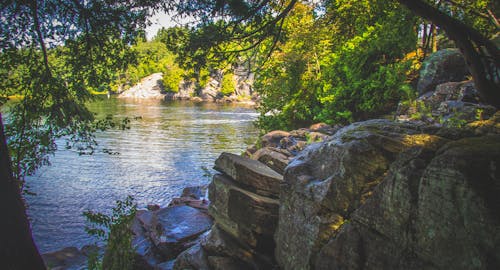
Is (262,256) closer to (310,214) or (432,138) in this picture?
(310,214)

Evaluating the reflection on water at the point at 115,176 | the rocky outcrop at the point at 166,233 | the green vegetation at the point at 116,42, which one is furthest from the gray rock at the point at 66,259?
the green vegetation at the point at 116,42

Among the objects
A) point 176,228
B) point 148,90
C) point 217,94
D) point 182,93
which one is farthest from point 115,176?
point 148,90

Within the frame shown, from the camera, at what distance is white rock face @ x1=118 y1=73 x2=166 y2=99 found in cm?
10325

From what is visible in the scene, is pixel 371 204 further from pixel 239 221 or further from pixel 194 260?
pixel 194 260

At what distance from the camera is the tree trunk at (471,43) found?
15.4ft

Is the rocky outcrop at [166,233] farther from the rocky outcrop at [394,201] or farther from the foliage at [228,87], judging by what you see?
the foliage at [228,87]

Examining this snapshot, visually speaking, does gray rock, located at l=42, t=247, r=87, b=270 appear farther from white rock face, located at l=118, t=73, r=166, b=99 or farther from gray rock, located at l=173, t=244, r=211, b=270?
white rock face, located at l=118, t=73, r=166, b=99

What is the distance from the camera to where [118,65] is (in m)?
8.27

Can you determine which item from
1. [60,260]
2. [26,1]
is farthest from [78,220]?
[26,1]

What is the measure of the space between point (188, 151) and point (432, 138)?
22.4m

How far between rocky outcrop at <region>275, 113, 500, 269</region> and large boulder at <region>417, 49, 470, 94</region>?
316 inches

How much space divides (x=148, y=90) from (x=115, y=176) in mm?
93365

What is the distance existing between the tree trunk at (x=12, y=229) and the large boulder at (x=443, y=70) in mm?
13744

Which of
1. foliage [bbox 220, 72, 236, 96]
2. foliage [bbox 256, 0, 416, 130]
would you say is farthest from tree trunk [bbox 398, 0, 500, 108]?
foliage [bbox 220, 72, 236, 96]
